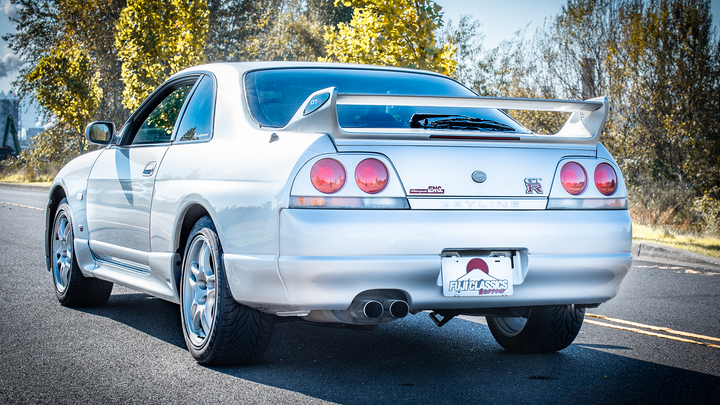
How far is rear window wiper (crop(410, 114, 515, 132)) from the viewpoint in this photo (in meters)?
3.59

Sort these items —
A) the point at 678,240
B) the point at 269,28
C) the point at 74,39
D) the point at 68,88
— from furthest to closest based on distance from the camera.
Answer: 1. the point at 269,28
2. the point at 74,39
3. the point at 68,88
4. the point at 678,240

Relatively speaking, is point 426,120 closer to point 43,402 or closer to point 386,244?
point 386,244

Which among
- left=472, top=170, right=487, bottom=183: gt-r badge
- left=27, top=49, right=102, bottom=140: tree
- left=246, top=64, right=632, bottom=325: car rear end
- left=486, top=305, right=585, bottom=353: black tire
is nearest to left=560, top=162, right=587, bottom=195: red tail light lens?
left=246, top=64, right=632, bottom=325: car rear end

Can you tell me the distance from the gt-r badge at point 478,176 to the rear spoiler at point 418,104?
181 mm

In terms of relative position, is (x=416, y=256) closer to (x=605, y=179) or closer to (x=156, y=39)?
(x=605, y=179)

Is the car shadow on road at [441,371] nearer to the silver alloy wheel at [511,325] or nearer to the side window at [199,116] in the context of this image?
the silver alloy wheel at [511,325]

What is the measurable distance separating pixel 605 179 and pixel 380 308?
4.27 feet

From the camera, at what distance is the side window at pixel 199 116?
4.05 meters

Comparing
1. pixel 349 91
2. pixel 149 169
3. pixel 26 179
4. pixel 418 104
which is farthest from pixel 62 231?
pixel 26 179

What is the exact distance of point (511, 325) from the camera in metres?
4.35

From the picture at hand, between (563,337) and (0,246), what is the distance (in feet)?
24.4

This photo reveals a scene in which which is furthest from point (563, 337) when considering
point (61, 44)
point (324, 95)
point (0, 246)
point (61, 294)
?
point (61, 44)

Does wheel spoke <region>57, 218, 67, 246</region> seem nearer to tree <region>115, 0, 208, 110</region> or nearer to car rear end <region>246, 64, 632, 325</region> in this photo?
car rear end <region>246, 64, 632, 325</region>

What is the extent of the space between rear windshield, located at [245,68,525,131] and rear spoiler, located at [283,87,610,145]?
390 mm
